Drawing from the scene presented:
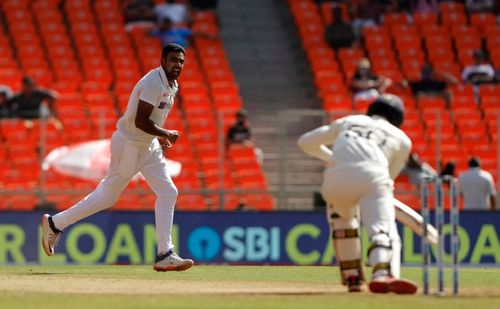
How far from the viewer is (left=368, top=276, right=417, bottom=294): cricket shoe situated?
11758 mm

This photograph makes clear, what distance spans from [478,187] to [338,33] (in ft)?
22.6

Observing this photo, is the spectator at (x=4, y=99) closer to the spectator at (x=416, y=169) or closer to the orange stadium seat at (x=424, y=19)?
the spectator at (x=416, y=169)

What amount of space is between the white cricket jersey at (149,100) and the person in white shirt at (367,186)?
2529 millimetres

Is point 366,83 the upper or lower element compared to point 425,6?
lower

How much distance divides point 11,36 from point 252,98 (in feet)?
14.9

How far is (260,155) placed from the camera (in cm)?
2419

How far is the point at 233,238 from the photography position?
23.0m

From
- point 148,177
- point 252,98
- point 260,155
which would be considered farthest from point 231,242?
point 148,177

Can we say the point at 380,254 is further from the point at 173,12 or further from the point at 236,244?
the point at 173,12

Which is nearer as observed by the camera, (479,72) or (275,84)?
(479,72)

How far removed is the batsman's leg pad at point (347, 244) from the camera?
12.5 metres

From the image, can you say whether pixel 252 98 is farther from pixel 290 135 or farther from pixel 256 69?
pixel 290 135

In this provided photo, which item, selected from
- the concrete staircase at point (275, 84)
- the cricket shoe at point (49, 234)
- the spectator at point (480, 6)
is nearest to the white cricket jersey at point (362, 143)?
the cricket shoe at point (49, 234)

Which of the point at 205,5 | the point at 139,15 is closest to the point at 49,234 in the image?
the point at 139,15
